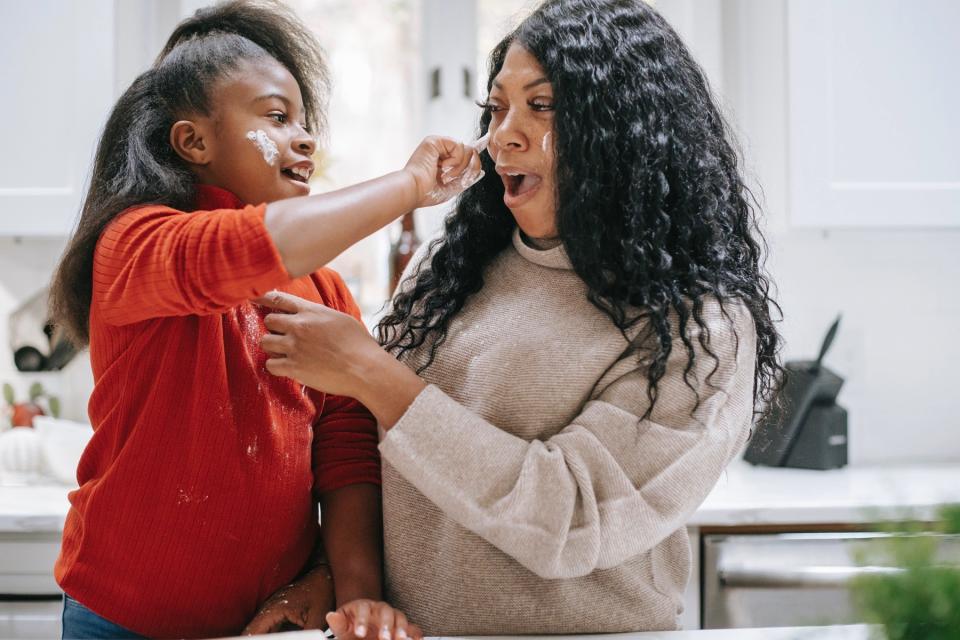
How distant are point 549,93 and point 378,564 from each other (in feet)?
2.17

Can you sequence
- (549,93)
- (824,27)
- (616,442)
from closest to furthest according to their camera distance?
(616,442) < (549,93) < (824,27)

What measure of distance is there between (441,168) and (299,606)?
58cm

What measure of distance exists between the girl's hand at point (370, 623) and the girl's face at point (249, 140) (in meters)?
0.52

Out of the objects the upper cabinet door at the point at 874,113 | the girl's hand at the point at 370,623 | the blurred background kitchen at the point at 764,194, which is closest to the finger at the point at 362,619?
the girl's hand at the point at 370,623

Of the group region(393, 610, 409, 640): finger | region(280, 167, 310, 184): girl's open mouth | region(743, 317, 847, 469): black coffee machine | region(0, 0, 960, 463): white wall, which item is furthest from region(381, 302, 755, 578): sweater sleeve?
region(0, 0, 960, 463): white wall

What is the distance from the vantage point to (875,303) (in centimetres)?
240

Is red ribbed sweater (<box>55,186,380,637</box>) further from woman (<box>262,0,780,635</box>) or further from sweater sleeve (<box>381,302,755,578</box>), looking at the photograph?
sweater sleeve (<box>381,302,755,578</box>)

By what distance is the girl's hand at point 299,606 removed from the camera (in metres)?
1.05

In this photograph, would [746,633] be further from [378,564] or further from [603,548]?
[378,564]

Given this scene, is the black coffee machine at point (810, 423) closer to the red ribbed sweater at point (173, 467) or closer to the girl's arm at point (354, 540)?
the girl's arm at point (354, 540)

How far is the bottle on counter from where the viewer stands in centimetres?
226

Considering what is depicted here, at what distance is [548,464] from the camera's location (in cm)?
95

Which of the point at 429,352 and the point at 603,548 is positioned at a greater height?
the point at 429,352

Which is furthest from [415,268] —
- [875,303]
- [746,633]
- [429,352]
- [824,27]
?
[875,303]
